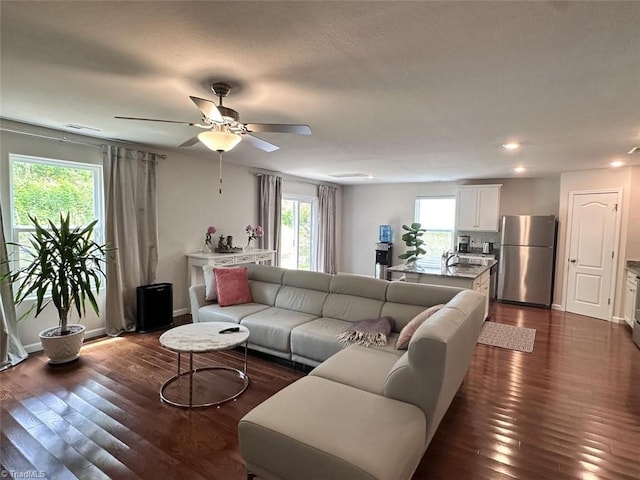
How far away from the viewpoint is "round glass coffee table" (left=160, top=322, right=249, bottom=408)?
2607 mm

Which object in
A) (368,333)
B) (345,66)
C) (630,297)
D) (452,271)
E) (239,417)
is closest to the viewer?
(345,66)

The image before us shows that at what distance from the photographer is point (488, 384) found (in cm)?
305

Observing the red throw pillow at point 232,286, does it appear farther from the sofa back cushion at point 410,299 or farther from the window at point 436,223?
the window at point 436,223

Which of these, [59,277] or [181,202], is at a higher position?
[181,202]

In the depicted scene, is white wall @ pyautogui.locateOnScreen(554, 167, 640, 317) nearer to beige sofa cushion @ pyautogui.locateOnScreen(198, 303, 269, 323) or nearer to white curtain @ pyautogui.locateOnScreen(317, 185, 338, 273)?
white curtain @ pyautogui.locateOnScreen(317, 185, 338, 273)

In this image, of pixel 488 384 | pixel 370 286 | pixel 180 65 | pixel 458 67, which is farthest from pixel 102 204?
pixel 488 384

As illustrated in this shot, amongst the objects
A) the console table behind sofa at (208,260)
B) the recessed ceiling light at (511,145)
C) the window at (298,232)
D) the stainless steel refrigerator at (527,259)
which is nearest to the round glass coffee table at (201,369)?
the console table behind sofa at (208,260)

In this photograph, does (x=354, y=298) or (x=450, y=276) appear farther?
(x=450, y=276)

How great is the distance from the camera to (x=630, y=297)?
15.5 feet

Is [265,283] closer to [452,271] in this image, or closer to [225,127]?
Result: [225,127]

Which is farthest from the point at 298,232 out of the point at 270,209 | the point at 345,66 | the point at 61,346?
the point at 345,66

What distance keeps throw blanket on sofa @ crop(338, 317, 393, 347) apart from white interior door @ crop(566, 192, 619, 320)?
14.1 feet

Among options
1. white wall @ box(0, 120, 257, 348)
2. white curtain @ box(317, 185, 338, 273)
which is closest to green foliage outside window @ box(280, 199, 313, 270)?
white curtain @ box(317, 185, 338, 273)

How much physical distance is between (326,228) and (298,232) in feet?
2.90
